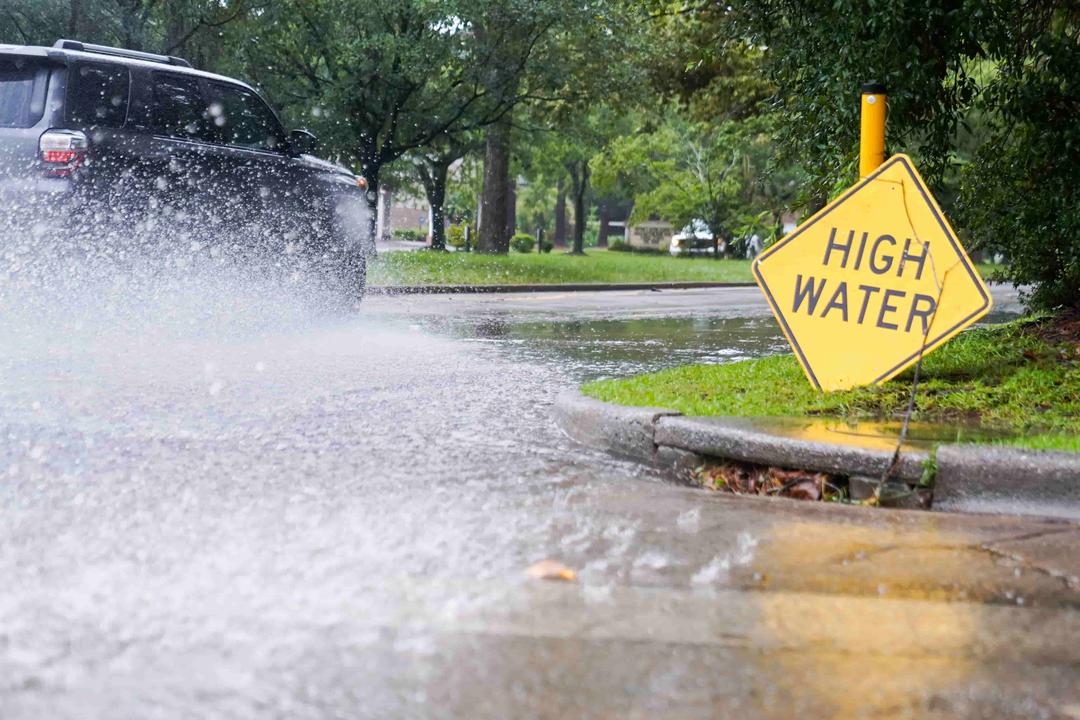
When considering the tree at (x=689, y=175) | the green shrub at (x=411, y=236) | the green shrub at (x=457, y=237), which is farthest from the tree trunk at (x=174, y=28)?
the green shrub at (x=411, y=236)

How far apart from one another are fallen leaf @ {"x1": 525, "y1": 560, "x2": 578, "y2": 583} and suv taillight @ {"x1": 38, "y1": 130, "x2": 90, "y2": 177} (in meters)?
5.85

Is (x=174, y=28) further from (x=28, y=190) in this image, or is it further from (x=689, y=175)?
(x=689, y=175)

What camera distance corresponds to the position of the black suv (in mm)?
8273

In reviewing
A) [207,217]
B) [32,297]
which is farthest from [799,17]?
[32,297]

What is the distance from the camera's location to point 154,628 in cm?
293

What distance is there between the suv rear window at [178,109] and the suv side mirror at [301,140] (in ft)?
2.75

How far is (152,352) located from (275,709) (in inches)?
240

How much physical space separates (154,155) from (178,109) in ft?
2.27

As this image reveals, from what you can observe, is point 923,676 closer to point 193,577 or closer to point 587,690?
point 587,690

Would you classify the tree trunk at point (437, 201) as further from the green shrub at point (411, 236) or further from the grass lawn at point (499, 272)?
the green shrub at point (411, 236)

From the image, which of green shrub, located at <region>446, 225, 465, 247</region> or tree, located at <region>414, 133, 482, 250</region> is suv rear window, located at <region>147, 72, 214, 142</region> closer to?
tree, located at <region>414, 133, 482, 250</region>

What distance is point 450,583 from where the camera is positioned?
3.37 metres

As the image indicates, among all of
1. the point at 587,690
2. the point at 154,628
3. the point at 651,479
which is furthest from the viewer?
the point at 651,479

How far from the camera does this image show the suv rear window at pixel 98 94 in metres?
8.56
